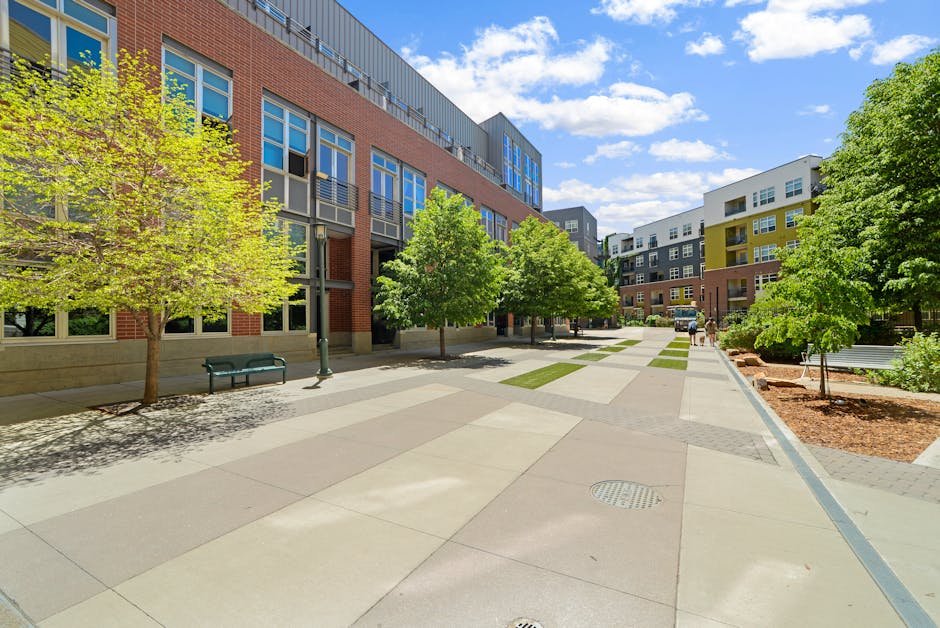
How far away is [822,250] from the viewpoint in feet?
30.0

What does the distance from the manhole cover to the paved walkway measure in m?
0.05

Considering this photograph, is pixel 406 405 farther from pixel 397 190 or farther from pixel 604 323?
pixel 604 323

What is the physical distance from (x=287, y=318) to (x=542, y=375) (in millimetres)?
10889

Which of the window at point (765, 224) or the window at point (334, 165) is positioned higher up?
the window at point (765, 224)

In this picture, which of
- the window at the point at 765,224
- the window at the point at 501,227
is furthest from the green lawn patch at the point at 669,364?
the window at the point at 765,224

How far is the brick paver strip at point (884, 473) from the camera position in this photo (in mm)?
4848

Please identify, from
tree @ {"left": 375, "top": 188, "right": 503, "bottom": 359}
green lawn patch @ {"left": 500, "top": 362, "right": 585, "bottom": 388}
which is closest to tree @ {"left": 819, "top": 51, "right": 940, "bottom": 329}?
green lawn patch @ {"left": 500, "top": 362, "right": 585, "bottom": 388}

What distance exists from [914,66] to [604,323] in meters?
58.5

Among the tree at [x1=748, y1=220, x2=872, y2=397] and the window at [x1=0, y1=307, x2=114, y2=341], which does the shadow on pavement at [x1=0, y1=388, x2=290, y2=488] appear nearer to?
the window at [x1=0, y1=307, x2=114, y2=341]

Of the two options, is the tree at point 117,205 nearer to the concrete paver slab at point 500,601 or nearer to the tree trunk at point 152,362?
the tree trunk at point 152,362

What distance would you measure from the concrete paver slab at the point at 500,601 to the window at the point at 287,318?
597 inches

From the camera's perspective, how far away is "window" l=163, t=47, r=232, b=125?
14.1m

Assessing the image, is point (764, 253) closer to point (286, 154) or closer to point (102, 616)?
point (286, 154)

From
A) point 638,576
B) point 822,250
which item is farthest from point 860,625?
point 822,250
